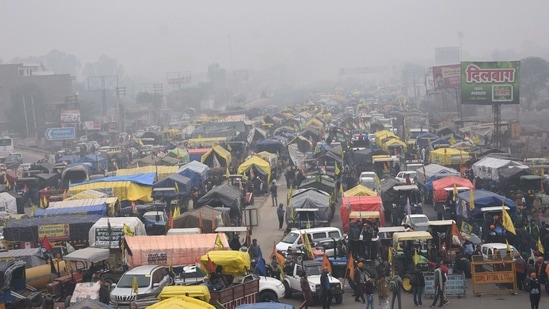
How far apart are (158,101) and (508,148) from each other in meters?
63.2

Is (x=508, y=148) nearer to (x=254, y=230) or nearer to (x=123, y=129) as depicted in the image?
(x=254, y=230)

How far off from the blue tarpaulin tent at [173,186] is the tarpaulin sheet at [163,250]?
33.4 ft

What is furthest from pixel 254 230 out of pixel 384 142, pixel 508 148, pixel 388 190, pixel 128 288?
pixel 508 148

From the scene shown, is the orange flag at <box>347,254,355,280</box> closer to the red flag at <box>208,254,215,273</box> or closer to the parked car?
the red flag at <box>208,254,215,273</box>

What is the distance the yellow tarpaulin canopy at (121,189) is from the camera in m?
26.2

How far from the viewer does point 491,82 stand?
3938cm

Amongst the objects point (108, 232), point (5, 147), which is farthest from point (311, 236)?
point (5, 147)

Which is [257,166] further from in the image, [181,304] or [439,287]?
[181,304]

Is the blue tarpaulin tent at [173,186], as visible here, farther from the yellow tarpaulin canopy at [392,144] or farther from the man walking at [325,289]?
the man walking at [325,289]

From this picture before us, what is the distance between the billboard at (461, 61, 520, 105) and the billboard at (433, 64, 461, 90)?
2002cm

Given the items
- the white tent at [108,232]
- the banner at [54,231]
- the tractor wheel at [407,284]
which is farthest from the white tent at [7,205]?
the tractor wheel at [407,284]

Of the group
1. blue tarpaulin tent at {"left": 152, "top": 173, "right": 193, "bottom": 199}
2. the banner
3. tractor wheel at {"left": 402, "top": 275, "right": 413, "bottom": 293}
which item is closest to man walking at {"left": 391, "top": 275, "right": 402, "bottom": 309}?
tractor wheel at {"left": 402, "top": 275, "right": 413, "bottom": 293}

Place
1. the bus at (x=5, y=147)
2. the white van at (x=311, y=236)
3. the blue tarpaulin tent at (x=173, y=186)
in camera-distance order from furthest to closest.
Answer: the bus at (x=5, y=147)
the blue tarpaulin tent at (x=173, y=186)
the white van at (x=311, y=236)

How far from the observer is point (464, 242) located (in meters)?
18.0
